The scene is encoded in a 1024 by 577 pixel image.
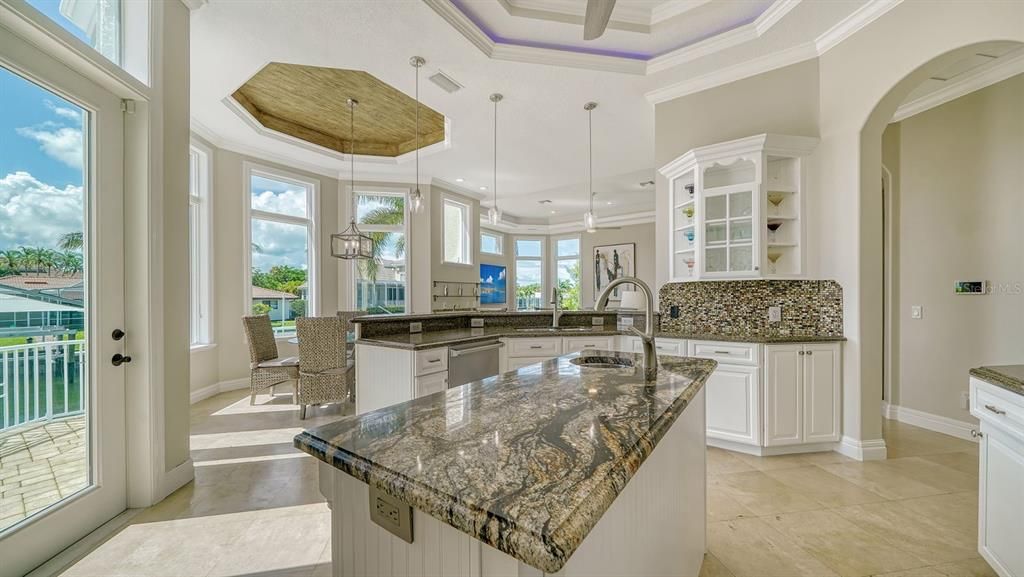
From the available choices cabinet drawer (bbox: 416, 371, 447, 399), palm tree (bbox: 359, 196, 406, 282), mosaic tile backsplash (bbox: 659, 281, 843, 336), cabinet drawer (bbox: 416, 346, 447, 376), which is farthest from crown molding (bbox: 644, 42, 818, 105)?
palm tree (bbox: 359, 196, 406, 282)

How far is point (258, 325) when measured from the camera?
4129mm

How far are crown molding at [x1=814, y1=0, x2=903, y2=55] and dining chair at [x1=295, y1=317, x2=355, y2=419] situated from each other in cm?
460

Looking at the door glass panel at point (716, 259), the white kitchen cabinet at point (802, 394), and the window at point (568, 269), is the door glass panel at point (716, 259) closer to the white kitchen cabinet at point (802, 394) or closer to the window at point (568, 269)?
the white kitchen cabinet at point (802, 394)

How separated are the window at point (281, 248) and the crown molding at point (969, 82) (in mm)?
6732

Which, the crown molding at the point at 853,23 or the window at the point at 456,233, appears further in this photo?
the window at the point at 456,233

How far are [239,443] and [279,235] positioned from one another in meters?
3.04

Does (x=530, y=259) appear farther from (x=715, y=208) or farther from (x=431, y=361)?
(x=431, y=361)

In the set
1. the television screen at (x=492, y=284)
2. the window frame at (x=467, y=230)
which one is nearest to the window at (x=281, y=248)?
the window frame at (x=467, y=230)

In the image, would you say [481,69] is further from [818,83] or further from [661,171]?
[818,83]

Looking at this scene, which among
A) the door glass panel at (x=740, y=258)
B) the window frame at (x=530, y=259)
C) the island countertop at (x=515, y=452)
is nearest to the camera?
the island countertop at (x=515, y=452)

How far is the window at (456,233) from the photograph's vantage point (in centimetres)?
664

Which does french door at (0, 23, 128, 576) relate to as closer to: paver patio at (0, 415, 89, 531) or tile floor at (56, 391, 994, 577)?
paver patio at (0, 415, 89, 531)

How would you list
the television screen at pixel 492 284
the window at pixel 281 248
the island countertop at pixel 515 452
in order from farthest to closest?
the television screen at pixel 492 284 → the window at pixel 281 248 → the island countertop at pixel 515 452

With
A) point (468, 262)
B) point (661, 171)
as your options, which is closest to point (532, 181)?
point (468, 262)
